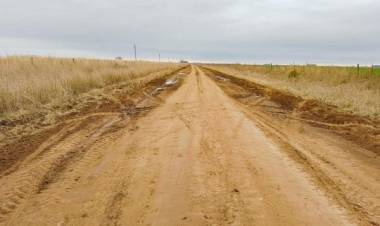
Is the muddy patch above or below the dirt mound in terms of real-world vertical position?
above

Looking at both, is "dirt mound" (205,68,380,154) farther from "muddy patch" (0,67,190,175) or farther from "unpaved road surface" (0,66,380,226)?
"muddy patch" (0,67,190,175)

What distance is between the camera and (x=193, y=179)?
4.73 m

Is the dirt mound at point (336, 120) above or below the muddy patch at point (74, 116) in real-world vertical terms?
below

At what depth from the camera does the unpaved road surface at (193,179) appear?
377cm

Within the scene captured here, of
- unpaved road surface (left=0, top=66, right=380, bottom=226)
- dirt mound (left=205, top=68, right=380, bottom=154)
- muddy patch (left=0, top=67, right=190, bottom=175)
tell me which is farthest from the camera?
dirt mound (left=205, top=68, right=380, bottom=154)

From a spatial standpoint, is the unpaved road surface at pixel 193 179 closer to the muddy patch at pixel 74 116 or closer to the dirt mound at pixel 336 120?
the muddy patch at pixel 74 116

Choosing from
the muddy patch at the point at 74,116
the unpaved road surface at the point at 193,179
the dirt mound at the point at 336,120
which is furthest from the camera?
the dirt mound at the point at 336,120

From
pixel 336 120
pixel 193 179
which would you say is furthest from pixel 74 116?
pixel 336 120

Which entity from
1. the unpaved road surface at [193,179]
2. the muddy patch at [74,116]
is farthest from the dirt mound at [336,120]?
the muddy patch at [74,116]

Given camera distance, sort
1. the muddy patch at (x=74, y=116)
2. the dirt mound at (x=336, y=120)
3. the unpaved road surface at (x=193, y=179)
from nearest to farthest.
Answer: the unpaved road surface at (x=193, y=179) → the muddy patch at (x=74, y=116) → the dirt mound at (x=336, y=120)

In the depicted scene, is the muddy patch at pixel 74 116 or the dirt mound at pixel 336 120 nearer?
the muddy patch at pixel 74 116

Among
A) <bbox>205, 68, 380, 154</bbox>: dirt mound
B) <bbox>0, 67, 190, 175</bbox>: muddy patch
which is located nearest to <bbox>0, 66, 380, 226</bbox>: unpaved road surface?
<bbox>0, 67, 190, 175</bbox>: muddy patch

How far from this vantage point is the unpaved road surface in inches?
148

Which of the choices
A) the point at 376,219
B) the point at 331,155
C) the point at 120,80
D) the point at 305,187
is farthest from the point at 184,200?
the point at 120,80
